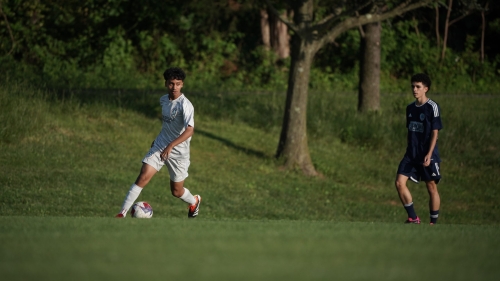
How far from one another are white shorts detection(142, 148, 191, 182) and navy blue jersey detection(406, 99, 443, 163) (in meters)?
2.76

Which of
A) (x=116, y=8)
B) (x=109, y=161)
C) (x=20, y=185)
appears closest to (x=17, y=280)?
(x=20, y=185)

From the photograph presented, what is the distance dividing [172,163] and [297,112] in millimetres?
8190

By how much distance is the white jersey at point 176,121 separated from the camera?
11.2 metres

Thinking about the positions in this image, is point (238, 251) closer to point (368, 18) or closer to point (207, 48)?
point (368, 18)

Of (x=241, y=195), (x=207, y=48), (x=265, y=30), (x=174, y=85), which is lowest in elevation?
(x=241, y=195)

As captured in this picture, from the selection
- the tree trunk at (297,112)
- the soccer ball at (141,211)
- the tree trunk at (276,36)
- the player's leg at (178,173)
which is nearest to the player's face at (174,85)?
the player's leg at (178,173)

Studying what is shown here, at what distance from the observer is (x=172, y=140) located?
11.5 m

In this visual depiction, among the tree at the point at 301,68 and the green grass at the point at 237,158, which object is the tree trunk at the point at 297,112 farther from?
the green grass at the point at 237,158

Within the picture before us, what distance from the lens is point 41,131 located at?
749 inches

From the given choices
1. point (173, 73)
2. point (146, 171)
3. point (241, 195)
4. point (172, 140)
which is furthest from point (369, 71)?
point (173, 73)

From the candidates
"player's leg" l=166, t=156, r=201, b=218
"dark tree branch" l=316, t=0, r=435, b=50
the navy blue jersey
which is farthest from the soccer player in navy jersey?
"dark tree branch" l=316, t=0, r=435, b=50

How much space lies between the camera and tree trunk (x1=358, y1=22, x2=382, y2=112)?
23.9 meters

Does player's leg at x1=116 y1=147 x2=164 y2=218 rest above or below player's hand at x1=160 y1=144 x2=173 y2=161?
below

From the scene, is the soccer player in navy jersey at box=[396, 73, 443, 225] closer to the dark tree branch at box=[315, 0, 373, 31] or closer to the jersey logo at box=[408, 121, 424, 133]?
the jersey logo at box=[408, 121, 424, 133]
